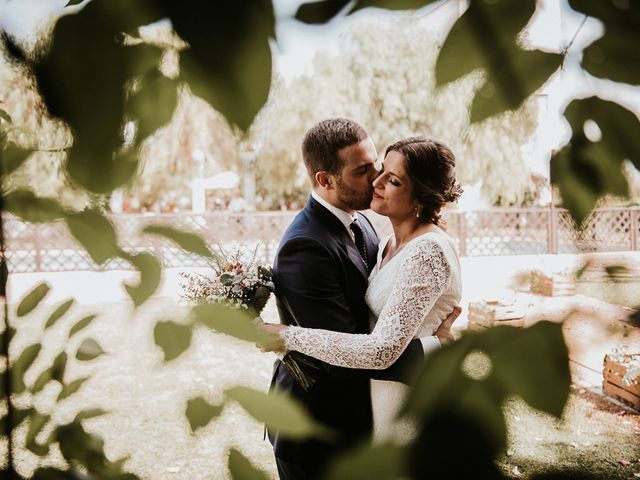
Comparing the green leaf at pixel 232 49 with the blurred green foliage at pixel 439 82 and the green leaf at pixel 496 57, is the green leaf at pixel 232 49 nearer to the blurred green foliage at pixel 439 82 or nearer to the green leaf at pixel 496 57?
the blurred green foliage at pixel 439 82

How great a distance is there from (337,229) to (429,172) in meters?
0.39

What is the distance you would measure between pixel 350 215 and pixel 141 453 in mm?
2976

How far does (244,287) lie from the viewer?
5.91 ft

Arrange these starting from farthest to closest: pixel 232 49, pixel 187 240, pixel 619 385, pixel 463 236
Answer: pixel 463 236, pixel 619 385, pixel 187 240, pixel 232 49

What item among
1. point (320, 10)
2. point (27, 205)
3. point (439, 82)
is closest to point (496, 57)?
point (439, 82)

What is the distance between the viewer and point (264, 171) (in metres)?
0.67

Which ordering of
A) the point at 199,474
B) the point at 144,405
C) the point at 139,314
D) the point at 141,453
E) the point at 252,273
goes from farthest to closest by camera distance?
the point at 144,405 < the point at 141,453 < the point at 199,474 < the point at 252,273 < the point at 139,314

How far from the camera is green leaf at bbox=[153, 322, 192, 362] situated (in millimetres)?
620

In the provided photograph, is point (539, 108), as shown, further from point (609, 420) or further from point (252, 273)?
point (609, 420)

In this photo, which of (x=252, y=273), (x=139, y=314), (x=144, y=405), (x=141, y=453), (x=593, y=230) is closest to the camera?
(x=593, y=230)

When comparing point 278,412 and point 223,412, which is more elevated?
point 278,412

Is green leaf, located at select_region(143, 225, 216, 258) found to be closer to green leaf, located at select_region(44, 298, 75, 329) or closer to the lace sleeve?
green leaf, located at select_region(44, 298, 75, 329)

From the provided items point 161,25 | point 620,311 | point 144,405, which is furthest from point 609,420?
point 161,25

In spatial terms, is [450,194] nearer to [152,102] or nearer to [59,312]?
[59,312]
